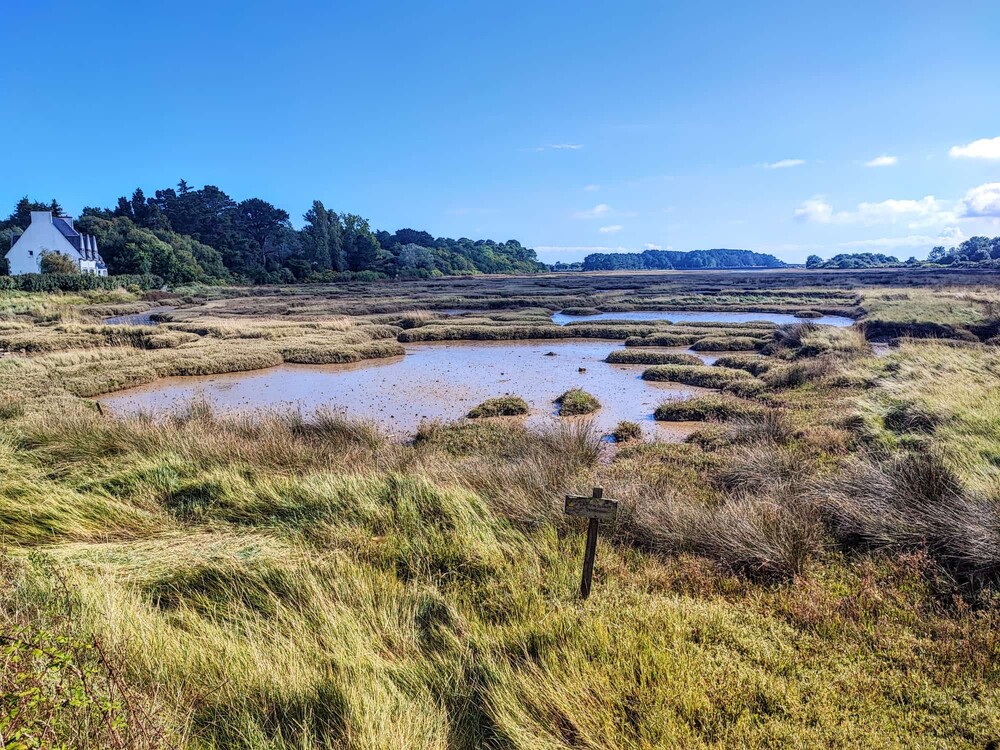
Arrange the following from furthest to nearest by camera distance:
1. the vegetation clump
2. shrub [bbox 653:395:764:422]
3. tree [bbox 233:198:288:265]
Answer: tree [bbox 233:198:288:265] < the vegetation clump < shrub [bbox 653:395:764:422]

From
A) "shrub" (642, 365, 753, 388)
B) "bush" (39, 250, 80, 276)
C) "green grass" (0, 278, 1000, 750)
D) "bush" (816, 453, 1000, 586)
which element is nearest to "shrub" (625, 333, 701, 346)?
"shrub" (642, 365, 753, 388)

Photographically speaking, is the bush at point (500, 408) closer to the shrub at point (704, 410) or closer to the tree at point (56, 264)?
the shrub at point (704, 410)

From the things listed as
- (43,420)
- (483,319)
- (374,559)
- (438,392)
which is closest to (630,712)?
(374,559)

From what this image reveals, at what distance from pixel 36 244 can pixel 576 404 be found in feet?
248

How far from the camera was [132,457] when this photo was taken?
9039 millimetres

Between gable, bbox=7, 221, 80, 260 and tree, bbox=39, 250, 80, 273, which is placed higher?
gable, bbox=7, 221, 80, 260

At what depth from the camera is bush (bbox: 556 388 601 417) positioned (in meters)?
16.2

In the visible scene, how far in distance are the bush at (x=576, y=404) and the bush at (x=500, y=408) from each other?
3.96ft

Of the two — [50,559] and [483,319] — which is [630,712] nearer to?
[50,559]

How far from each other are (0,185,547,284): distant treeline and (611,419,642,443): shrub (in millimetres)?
72399

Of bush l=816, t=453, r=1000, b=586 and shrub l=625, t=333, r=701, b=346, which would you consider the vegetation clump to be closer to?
shrub l=625, t=333, r=701, b=346

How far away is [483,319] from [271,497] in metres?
31.5

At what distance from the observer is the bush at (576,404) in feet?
53.3

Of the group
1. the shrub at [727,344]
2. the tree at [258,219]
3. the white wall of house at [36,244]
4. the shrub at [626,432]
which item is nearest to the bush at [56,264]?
the white wall of house at [36,244]
